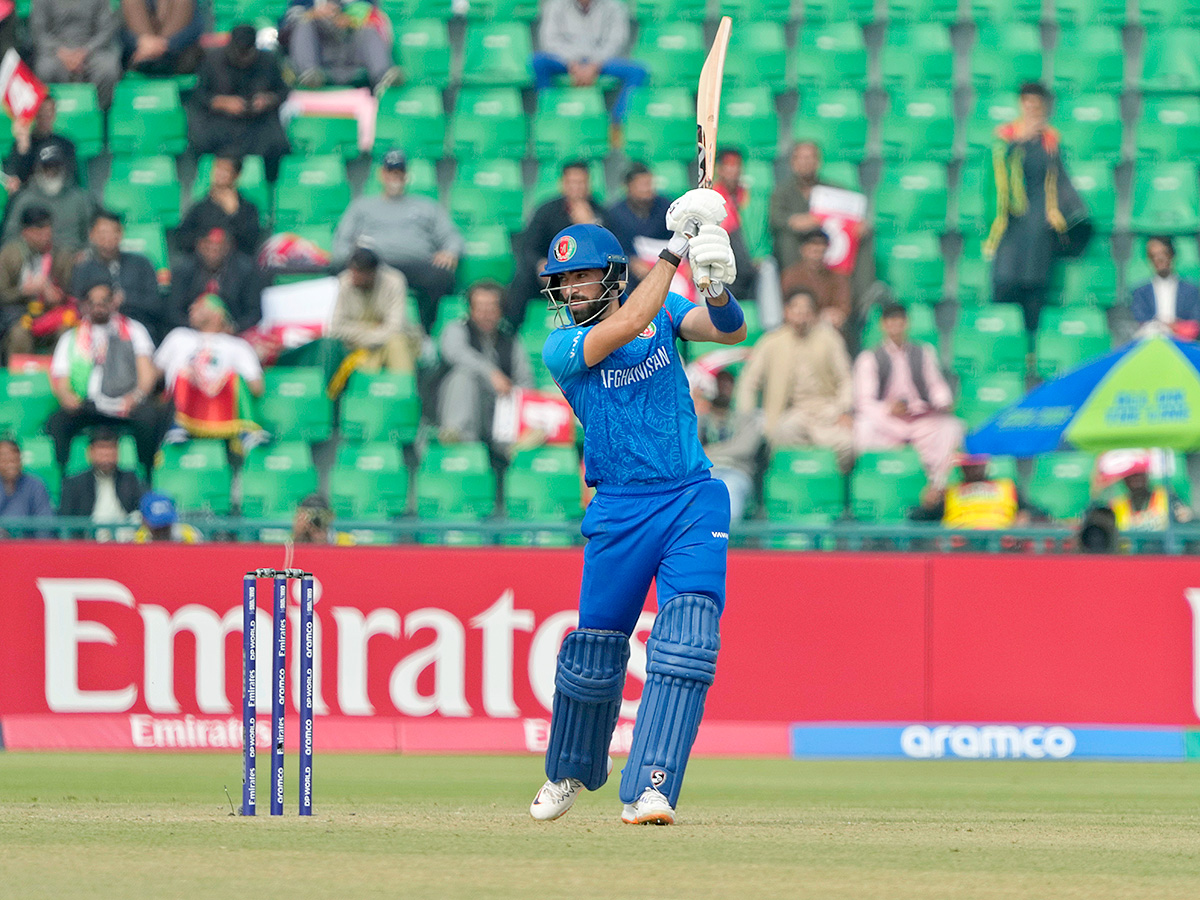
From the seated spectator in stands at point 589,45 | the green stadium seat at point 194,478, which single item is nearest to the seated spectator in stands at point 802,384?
the seated spectator in stands at point 589,45

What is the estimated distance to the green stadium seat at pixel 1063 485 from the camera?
13906 millimetres

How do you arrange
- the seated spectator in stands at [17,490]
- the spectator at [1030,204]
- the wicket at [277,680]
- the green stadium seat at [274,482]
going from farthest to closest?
the spectator at [1030,204], the green stadium seat at [274,482], the seated spectator in stands at [17,490], the wicket at [277,680]

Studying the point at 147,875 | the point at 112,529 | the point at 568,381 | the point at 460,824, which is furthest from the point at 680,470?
the point at 112,529

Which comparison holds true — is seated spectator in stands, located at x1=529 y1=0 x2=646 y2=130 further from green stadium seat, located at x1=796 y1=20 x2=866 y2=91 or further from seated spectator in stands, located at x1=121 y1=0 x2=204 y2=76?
seated spectator in stands, located at x1=121 y1=0 x2=204 y2=76

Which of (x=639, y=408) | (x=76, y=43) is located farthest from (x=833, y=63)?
(x=639, y=408)

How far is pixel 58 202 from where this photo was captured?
15.1 metres

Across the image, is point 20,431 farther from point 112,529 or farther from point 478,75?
point 478,75

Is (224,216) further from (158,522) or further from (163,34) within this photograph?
(158,522)

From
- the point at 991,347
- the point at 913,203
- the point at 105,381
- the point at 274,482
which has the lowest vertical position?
the point at 274,482

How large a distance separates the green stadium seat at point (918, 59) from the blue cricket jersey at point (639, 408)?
10826mm

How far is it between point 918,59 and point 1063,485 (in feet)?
15.3

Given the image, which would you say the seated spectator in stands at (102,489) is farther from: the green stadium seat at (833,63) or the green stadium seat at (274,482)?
the green stadium seat at (833,63)

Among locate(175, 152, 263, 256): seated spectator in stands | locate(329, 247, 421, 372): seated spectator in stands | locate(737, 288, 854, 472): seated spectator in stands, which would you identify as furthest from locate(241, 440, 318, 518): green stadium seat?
locate(737, 288, 854, 472): seated spectator in stands

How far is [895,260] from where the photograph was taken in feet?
51.0
